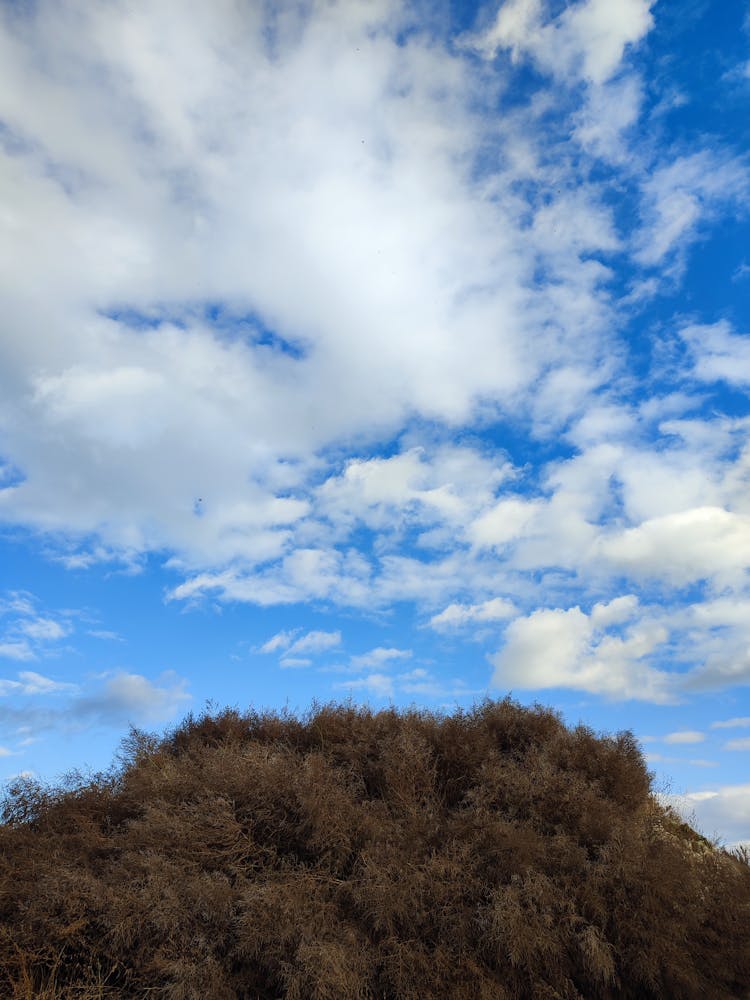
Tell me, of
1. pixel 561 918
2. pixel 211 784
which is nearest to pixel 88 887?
pixel 211 784

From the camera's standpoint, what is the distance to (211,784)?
1343cm

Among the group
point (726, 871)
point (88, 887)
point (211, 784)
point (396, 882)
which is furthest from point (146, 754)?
point (726, 871)

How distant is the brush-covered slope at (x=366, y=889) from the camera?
33.3 ft

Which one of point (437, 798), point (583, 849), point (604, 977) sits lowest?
point (604, 977)

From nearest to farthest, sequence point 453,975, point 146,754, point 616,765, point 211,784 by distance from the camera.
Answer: point 453,975
point 211,784
point 616,765
point 146,754

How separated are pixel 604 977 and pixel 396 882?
3.10 metres

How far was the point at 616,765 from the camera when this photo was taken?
15.0 metres

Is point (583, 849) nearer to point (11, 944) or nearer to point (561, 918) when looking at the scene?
point (561, 918)

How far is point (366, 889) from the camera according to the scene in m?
10.7

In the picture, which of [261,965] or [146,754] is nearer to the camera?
[261,965]

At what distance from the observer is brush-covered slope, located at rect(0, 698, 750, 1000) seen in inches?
400

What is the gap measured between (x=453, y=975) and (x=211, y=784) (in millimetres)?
5455

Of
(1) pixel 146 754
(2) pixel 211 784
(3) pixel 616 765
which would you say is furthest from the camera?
(1) pixel 146 754

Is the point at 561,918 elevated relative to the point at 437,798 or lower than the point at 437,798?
lower
